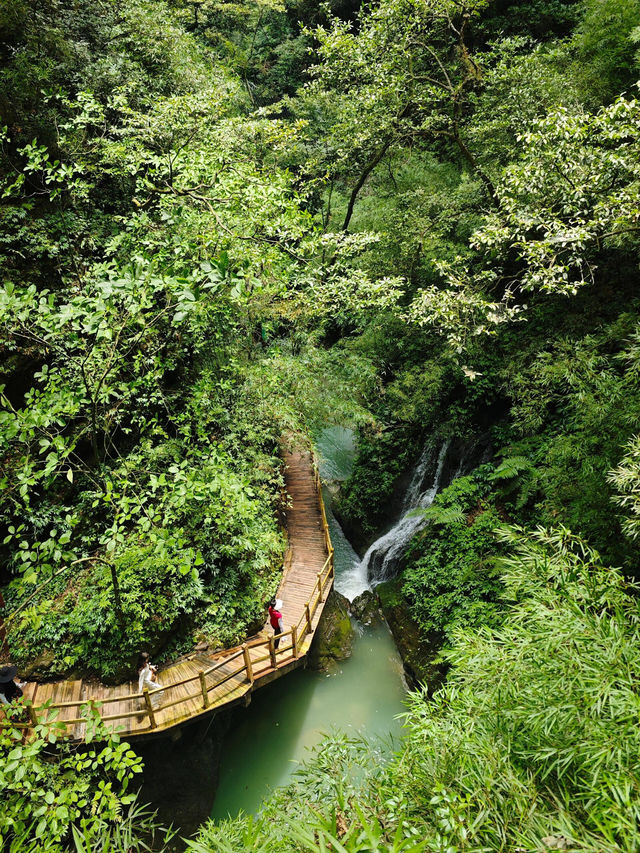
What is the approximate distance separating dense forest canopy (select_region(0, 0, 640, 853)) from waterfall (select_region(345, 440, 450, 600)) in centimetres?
66

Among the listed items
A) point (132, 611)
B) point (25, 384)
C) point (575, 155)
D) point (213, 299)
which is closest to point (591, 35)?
point (575, 155)

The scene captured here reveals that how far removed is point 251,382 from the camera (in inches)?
359

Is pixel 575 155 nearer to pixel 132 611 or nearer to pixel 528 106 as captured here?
pixel 528 106

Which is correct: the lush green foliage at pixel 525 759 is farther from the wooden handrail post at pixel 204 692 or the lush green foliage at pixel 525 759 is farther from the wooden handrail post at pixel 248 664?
the wooden handrail post at pixel 248 664

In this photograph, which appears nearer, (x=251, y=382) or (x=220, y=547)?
(x=220, y=547)

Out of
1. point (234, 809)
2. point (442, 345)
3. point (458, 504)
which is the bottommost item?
point (234, 809)

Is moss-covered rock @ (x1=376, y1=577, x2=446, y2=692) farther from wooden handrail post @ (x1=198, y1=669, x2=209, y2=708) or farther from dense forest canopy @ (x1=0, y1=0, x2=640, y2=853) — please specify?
wooden handrail post @ (x1=198, y1=669, x2=209, y2=708)

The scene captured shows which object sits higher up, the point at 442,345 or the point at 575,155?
the point at 575,155

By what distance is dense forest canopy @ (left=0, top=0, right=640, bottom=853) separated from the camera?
331 centimetres

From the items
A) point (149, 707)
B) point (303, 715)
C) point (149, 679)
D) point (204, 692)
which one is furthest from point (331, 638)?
point (149, 707)

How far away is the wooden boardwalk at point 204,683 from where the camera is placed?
6434mm

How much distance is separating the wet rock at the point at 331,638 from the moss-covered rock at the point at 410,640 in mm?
1092

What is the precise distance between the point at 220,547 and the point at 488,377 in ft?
23.7

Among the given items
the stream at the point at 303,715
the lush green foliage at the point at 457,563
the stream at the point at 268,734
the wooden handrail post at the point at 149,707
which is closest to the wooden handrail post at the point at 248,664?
the stream at the point at 268,734
